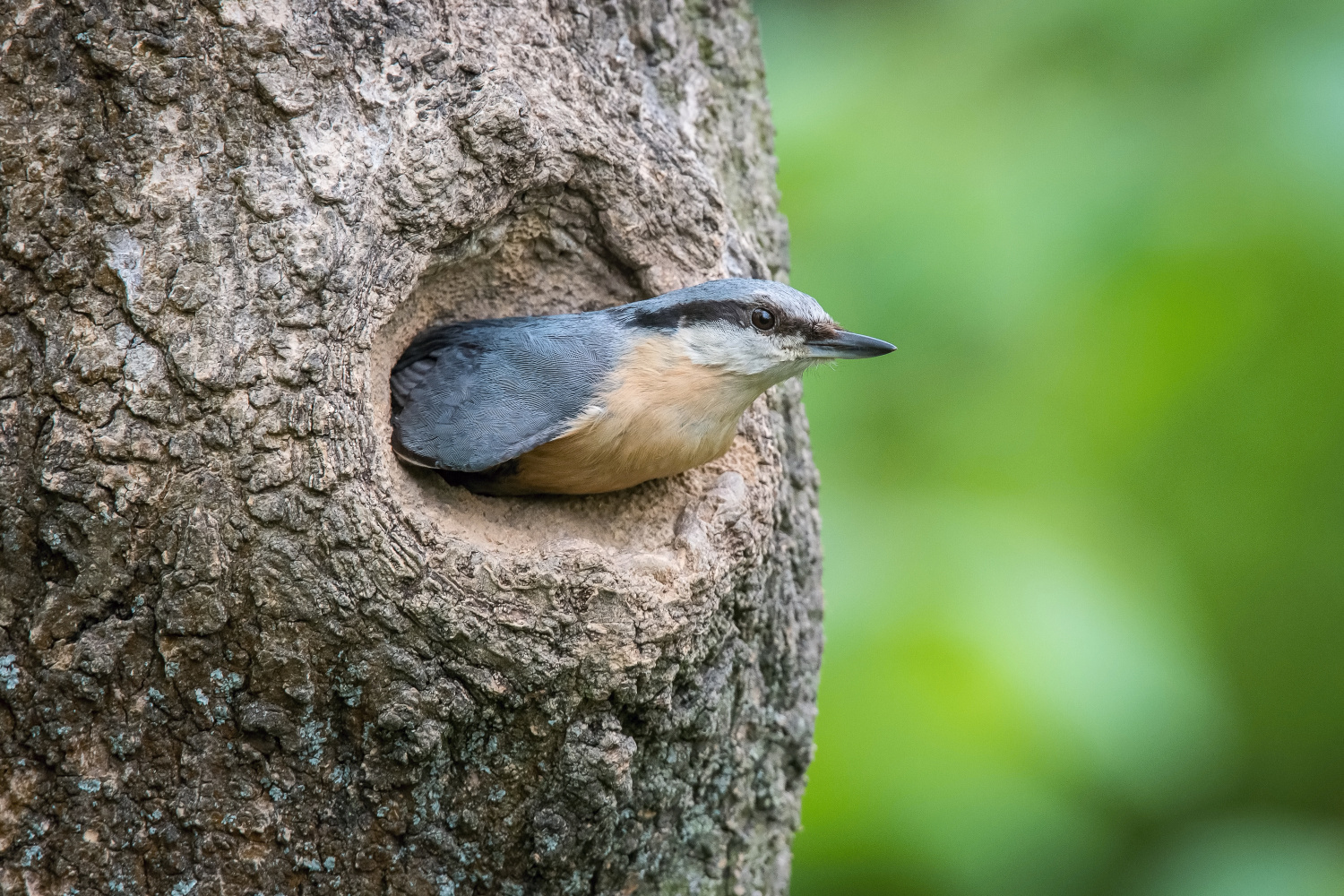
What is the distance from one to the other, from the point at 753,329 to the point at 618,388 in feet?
1.17

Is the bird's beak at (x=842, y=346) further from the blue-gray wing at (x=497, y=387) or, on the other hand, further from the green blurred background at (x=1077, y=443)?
the green blurred background at (x=1077, y=443)

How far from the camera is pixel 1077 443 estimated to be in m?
5.17

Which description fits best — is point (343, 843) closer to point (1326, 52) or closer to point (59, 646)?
point (59, 646)

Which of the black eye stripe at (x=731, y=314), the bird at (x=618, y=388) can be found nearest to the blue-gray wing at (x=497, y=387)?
the bird at (x=618, y=388)

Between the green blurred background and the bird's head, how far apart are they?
193 centimetres

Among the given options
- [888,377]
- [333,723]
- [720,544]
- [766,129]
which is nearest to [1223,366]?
[888,377]

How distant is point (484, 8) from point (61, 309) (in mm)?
1174

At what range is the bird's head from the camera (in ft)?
8.75

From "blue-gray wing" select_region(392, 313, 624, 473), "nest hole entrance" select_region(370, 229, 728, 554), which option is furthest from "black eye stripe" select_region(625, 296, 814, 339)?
"nest hole entrance" select_region(370, 229, 728, 554)

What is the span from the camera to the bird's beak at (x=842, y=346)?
106 inches

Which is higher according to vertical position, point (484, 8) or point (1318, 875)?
point (484, 8)

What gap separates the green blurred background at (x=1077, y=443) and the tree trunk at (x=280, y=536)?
1.97 metres

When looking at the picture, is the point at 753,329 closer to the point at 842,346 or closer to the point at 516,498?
the point at 842,346

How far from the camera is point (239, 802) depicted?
7.59 feet
